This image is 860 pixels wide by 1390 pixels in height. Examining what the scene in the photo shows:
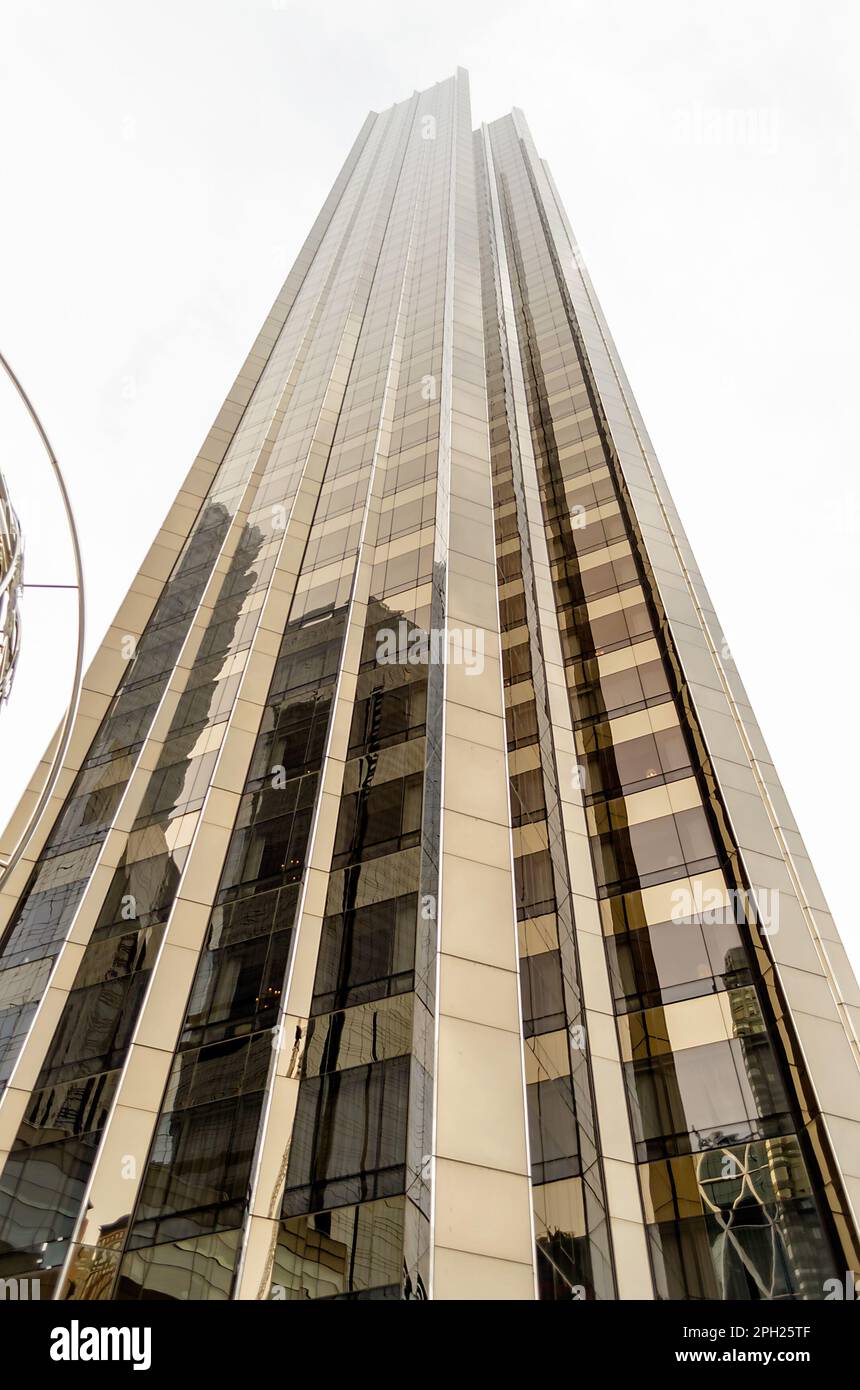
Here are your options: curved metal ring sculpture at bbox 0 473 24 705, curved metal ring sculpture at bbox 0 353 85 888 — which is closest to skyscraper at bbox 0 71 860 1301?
curved metal ring sculpture at bbox 0 353 85 888

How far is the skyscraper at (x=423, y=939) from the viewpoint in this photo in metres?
17.2

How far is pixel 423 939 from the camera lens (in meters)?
20.1

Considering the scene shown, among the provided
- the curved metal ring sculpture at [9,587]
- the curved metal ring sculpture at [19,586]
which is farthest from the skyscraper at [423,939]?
the curved metal ring sculpture at [9,587]

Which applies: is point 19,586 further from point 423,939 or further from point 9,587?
point 423,939

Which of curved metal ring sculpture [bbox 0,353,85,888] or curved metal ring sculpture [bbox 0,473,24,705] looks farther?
curved metal ring sculpture [bbox 0,473,24,705]

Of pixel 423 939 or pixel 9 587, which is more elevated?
pixel 9 587

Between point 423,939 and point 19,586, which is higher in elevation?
point 19,586

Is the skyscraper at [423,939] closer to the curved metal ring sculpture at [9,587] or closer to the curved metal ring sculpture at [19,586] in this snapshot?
the curved metal ring sculpture at [19,586]

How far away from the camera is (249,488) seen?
1746 inches

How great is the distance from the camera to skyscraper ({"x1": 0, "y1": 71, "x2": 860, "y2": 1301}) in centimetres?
1725

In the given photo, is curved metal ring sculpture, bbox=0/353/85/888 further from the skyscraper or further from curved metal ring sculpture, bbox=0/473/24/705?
the skyscraper

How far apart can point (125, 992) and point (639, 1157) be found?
38.7ft

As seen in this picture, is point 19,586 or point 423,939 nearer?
point 19,586

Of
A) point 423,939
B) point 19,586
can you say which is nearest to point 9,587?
point 19,586
